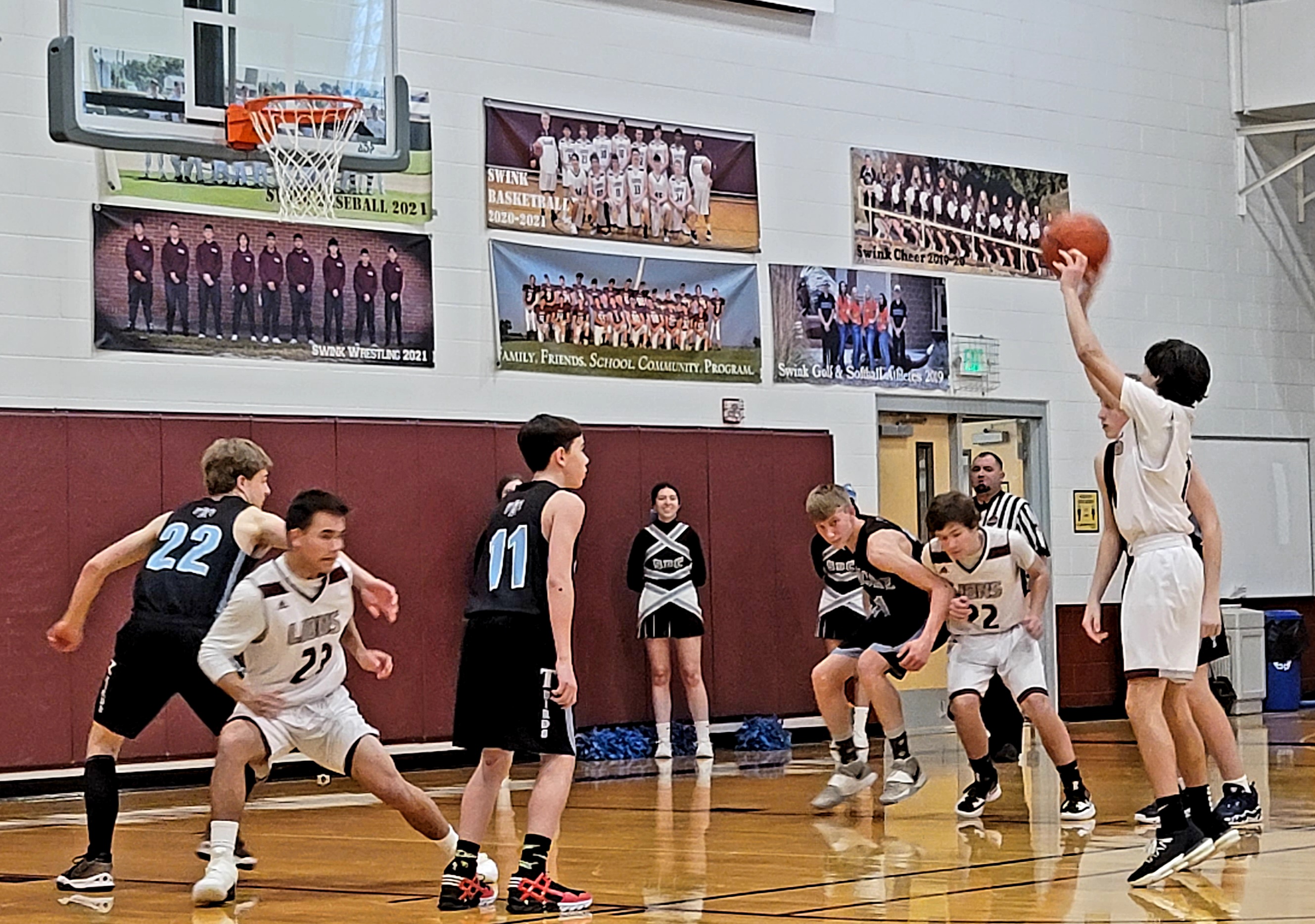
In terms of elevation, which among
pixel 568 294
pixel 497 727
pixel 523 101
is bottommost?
pixel 497 727

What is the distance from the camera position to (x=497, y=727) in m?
6.41

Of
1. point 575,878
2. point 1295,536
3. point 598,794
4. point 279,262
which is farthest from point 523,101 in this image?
point 1295,536

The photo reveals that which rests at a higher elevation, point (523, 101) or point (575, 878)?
point (523, 101)

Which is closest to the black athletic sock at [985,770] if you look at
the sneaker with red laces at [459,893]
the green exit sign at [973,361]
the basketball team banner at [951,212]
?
the sneaker with red laces at [459,893]

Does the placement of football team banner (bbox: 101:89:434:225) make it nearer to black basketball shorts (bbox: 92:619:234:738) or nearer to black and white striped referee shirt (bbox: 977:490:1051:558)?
black and white striped referee shirt (bbox: 977:490:1051:558)

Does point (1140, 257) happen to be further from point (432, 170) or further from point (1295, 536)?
point (432, 170)

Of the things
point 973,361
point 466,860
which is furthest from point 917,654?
point 973,361

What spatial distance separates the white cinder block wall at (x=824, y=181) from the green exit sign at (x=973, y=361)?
265mm

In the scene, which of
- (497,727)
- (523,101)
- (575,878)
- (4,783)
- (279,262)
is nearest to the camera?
(497,727)

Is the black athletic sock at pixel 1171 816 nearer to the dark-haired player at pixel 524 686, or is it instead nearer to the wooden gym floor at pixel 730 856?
the wooden gym floor at pixel 730 856

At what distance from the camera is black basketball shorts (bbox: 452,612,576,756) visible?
6.39 meters

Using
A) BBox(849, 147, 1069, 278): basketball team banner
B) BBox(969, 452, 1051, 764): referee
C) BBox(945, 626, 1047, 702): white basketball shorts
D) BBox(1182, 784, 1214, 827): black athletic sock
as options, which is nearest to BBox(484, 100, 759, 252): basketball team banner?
BBox(849, 147, 1069, 278): basketball team banner

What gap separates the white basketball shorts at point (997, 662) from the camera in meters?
9.42

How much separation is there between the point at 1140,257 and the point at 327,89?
906 cm
